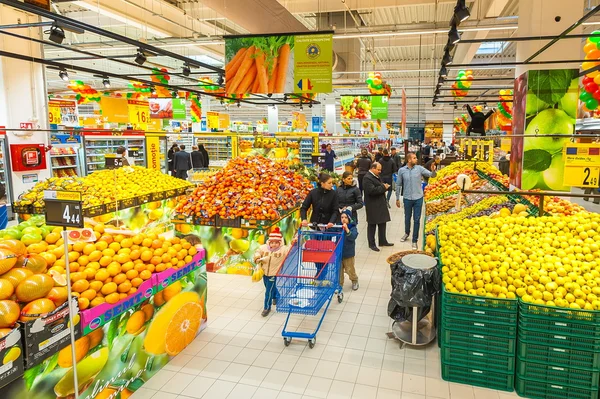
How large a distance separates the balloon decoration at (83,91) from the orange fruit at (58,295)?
13.8 m

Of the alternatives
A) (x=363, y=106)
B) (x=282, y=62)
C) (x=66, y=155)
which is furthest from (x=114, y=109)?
(x=282, y=62)

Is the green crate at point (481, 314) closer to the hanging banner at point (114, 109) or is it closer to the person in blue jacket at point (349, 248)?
the person in blue jacket at point (349, 248)

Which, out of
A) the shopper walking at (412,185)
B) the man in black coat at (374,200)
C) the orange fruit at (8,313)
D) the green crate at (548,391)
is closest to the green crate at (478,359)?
the green crate at (548,391)

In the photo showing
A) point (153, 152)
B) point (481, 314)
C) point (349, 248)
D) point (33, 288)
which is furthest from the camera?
point (153, 152)

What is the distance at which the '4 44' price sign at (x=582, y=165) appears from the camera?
4547mm

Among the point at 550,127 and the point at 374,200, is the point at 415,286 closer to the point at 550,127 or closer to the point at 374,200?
the point at 374,200

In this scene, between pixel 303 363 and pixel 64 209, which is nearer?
pixel 64 209

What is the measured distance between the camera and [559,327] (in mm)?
3441

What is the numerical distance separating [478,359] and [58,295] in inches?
136

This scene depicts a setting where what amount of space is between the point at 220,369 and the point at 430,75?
825 inches

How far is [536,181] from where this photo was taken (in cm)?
761

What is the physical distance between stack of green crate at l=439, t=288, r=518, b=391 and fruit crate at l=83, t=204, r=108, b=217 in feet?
19.9

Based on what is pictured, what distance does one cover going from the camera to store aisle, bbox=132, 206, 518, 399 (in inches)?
149

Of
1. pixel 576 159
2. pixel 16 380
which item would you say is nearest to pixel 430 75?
pixel 576 159
